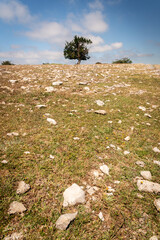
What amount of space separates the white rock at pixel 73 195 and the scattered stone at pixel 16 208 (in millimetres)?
811

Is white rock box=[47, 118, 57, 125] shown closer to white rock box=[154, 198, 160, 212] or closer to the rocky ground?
the rocky ground

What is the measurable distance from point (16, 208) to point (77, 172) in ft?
4.88

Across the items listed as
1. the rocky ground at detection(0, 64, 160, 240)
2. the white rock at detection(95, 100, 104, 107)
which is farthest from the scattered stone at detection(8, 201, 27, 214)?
the white rock at detection(95, 100, 104, 107)

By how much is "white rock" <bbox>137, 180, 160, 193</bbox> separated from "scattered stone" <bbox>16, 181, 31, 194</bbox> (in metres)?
2.62

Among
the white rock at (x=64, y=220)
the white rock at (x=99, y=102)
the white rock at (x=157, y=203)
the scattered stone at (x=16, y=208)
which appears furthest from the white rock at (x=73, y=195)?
the white rock at (x=99, y=102)

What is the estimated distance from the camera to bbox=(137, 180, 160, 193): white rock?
3013mm

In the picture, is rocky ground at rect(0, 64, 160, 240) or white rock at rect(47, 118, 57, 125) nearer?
rocky ground at rect(0, 64, 160, 240)

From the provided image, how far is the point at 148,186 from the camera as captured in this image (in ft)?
10.1

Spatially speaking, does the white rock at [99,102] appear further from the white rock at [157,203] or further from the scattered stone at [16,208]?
the scattered stone at [16,208]

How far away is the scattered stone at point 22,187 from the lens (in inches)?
106

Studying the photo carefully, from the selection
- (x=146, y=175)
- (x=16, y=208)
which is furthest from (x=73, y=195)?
(x=146, y=175)

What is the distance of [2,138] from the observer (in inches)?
160

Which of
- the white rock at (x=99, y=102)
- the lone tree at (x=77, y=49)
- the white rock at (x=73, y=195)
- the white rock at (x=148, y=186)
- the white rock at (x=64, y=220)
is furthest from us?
the lone tree at (x=77, y=49)

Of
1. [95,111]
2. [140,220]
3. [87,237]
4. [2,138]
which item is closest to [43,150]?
[2,138]
